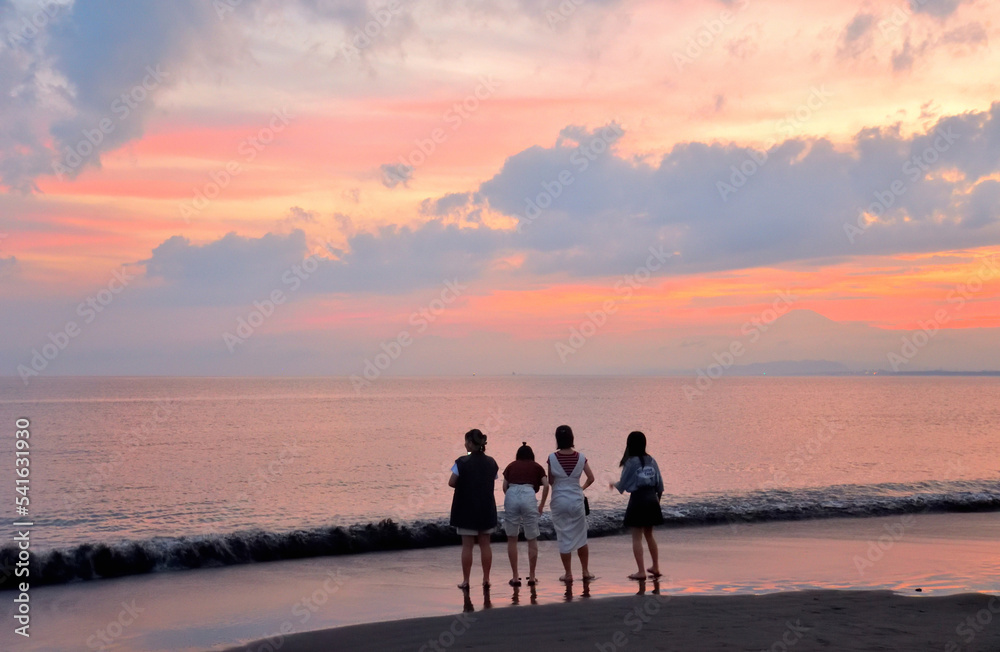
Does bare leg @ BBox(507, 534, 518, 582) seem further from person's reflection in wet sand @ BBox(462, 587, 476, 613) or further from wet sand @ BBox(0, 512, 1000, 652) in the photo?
person's reflection in wet sand @ BBox(462, 587, 476, 613)

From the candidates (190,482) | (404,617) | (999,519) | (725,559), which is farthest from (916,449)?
(404,617)

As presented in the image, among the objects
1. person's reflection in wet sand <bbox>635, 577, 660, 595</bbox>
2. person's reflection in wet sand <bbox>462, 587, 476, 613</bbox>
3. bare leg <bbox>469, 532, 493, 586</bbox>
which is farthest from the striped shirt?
person's reflection in wet sand <bbox>462, 587, 476, 613</bbox>

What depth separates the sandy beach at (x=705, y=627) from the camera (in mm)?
7316

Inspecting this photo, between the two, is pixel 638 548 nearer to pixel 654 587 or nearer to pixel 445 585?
pixel 654 587

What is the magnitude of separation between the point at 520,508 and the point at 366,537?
20.0ft

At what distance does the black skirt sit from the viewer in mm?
10352

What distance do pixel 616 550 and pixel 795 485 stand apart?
1488cm

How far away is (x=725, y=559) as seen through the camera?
41.7ft

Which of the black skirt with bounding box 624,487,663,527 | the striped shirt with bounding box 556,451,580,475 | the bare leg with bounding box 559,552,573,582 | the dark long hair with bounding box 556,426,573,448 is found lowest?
the bare leg with bounding box 559,552,573,582

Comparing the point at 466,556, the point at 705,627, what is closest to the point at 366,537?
the point at 466,556

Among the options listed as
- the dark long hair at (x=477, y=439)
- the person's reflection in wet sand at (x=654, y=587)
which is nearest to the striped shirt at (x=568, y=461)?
the dark long hair at (x=477, y=439)

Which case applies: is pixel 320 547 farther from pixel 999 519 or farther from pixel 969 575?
pixel 999 519

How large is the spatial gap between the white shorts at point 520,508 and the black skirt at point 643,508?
1342mm

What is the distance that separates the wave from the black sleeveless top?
576 centimetres
